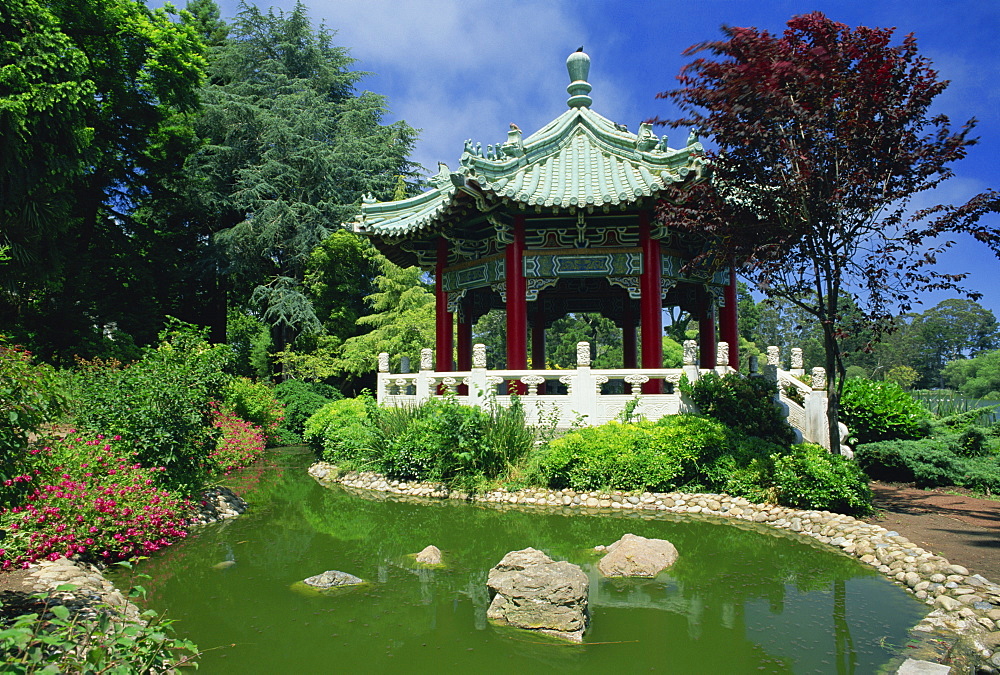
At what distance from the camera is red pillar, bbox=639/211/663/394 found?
40.2 feet

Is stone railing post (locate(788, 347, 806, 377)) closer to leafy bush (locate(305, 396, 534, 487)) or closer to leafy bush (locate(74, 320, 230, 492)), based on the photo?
leafy bush (locate(305, 396, 534, 487))

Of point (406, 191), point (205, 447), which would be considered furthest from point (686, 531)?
point (406, 191)

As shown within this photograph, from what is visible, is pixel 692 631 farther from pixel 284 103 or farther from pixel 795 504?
pixel 284 103

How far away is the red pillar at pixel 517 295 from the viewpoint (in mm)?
12312

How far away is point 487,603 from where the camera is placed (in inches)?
234

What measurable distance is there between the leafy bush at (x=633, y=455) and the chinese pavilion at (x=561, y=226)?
6.91ft

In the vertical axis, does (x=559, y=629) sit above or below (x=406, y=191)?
below

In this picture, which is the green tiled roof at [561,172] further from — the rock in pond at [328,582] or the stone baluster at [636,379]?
the rock in pond at [328,582]

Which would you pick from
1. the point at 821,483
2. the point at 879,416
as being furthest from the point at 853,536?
the point at 879,416

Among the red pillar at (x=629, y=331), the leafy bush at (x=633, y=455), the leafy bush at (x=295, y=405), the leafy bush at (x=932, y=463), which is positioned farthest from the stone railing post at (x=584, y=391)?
the leafy bush at (x=295, y=405)

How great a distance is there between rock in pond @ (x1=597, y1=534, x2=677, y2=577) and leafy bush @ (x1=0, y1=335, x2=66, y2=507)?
16.5 ft

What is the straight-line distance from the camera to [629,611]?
574 centimetres

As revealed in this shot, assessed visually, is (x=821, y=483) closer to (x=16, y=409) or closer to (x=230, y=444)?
(x=16, y=409)

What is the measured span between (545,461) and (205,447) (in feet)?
16.1
